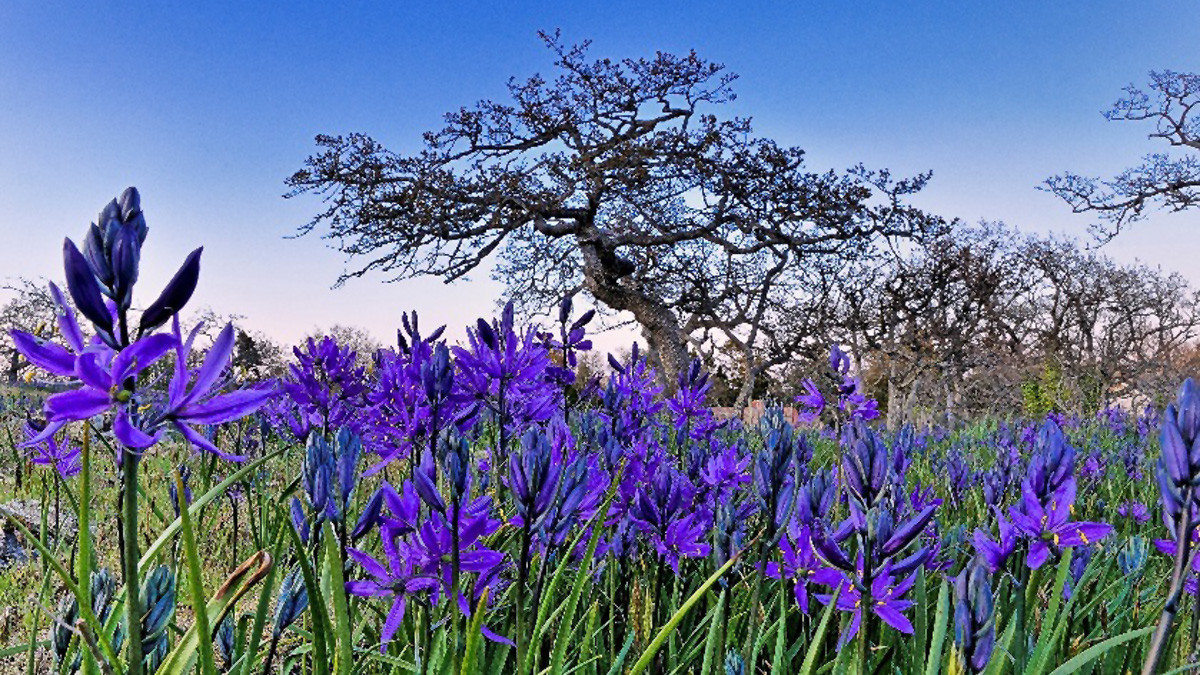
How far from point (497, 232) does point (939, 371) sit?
10.4m

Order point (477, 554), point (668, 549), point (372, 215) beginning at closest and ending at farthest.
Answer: point (477, 554) → point (668, 549) → point (372, 215)

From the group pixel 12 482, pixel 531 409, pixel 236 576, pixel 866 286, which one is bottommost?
pixel 12 482

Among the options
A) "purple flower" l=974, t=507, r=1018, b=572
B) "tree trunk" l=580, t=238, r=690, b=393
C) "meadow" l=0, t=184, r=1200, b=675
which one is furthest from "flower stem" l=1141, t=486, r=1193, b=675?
"tree trunk" l=580, t=238, r=690, b=393

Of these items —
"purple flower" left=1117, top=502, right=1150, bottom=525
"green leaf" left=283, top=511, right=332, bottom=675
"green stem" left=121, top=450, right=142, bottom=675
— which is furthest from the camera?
"purple flower" left=1117, top=502, right=1150, bottom=525

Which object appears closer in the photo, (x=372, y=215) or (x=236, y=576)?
(x=236, y=576)

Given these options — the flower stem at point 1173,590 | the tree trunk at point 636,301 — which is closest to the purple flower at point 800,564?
the flower stem at point 1173,590

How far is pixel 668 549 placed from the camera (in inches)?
66.0

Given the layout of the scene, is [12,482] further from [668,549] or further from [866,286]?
[866,286]

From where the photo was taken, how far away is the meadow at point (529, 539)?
788mm

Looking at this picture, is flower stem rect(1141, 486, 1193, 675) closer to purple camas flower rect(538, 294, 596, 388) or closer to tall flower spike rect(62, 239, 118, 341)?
tall flower spike rect(62, 239, 118, 341)

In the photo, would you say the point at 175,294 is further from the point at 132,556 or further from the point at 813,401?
the point at 813,401

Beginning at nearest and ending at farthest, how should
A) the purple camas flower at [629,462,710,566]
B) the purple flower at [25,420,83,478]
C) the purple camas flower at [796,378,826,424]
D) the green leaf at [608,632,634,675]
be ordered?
the green leaf at [608,632,634,675]
the purple camas flower at [629,462,710,566]
the purple flower at [25,420,83,478]
the purple camas flower at [796,378,826,424]

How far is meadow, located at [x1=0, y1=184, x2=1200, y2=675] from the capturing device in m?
0.79

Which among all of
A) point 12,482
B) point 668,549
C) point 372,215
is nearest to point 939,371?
point 372,215
